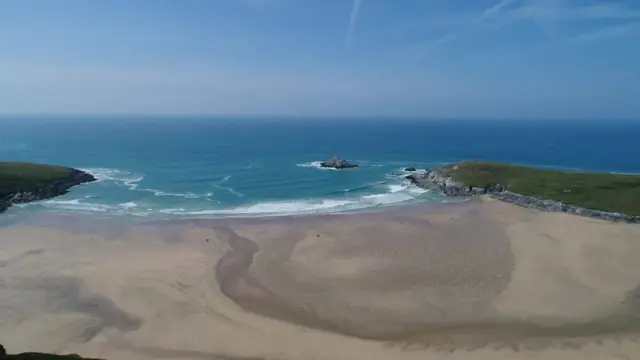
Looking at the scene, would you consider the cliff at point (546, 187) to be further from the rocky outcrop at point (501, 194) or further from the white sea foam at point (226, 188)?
the white sea foam at point (226, 188)

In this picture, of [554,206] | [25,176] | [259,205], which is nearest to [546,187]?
[554,206]

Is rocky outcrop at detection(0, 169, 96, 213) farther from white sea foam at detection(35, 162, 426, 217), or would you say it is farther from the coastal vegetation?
white sea foam at detection(35, 162, 426, 217)

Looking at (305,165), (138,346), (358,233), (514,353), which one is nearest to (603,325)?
(514,353)

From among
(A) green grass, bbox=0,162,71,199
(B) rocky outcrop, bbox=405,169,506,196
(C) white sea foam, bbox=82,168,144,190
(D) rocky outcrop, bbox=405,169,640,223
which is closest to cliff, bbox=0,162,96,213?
(A) green grass, bbox=0,162,71,199

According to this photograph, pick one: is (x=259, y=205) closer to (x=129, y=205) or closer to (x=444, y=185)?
(x=129, y=205)

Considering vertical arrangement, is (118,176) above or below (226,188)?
above

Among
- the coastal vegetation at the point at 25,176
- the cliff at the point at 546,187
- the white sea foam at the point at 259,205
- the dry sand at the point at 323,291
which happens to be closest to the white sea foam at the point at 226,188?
the white sea foam at the point at 259,205

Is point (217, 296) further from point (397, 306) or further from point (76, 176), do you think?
point (76, 176)
